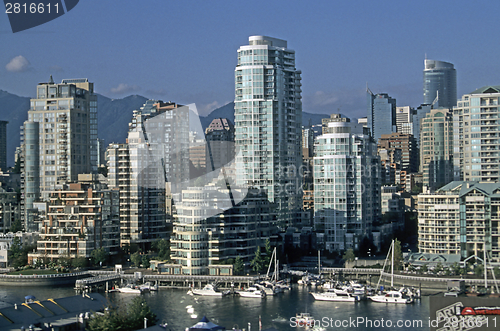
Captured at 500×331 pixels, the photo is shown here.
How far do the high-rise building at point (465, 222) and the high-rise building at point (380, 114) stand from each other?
98.7 metres

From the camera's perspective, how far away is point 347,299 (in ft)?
142

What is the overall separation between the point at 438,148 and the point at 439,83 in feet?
252

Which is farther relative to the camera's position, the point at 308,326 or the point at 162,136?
the point at 162,136

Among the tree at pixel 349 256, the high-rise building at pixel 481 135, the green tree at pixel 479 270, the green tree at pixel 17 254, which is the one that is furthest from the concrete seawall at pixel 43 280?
the high-rise building at pixel 481 135

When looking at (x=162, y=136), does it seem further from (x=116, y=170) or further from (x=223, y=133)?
(x=223, y=133)

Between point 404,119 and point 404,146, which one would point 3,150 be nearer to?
point 404,146

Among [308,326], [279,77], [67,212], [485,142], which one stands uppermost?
[279,77]

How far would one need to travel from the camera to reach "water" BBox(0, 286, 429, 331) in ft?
119

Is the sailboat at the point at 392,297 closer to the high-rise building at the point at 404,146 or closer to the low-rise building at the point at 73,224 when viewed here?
the low-rise building at the point at 73,224

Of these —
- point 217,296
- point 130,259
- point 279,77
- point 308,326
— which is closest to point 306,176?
point 279,77

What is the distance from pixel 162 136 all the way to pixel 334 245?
19.3m

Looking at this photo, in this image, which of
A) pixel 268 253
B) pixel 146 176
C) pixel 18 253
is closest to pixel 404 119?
pixel 146 176

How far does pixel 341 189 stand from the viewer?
56.9m

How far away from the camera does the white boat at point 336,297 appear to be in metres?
43.3
